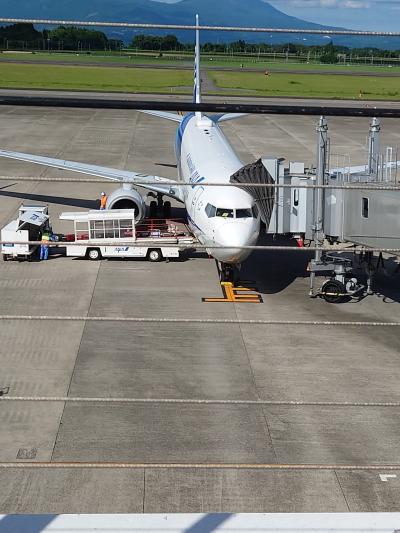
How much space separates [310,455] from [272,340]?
488 centimetres

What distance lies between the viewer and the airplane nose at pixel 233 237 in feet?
56.2

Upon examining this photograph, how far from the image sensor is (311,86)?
75.9m

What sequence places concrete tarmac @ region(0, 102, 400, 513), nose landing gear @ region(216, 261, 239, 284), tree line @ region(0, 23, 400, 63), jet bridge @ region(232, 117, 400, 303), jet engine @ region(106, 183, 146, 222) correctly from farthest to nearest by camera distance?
1. jet engine @ region(106, 183, 146, 222)
2. nose landing gear @ region(216, 261, 239, 284)
3. jet bridge @ region(232, 117, 400, 303)
4. concrete tarmac @ region(0, 102, 400, 513)
5. tree line @ region(0, 23, 400, 63)

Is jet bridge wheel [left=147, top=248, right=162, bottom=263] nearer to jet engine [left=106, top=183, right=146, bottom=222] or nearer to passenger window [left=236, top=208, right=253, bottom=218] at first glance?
jet engine [left=106, top=183, right=146, bottom=222]

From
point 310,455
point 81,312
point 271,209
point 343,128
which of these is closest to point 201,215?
point 271,209

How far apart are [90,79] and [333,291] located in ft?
202

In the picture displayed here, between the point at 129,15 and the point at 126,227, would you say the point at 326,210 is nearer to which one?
the point at 126,227

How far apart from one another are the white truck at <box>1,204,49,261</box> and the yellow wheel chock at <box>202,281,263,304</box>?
5.84 metres

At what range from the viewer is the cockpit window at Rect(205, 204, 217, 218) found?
17.9 metres

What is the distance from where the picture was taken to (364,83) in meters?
82.1

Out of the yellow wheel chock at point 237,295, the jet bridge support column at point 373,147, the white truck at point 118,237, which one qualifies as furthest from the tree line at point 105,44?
the white truck at point 118,237

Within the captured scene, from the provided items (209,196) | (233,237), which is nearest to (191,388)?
(233,237)

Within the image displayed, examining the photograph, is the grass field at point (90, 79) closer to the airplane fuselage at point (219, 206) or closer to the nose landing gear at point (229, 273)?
the airplane fuselage at point (219, 206)

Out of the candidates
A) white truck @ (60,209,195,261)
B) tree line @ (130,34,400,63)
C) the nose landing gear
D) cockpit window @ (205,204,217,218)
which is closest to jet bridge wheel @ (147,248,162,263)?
white truck @ (60,209,195,261)
